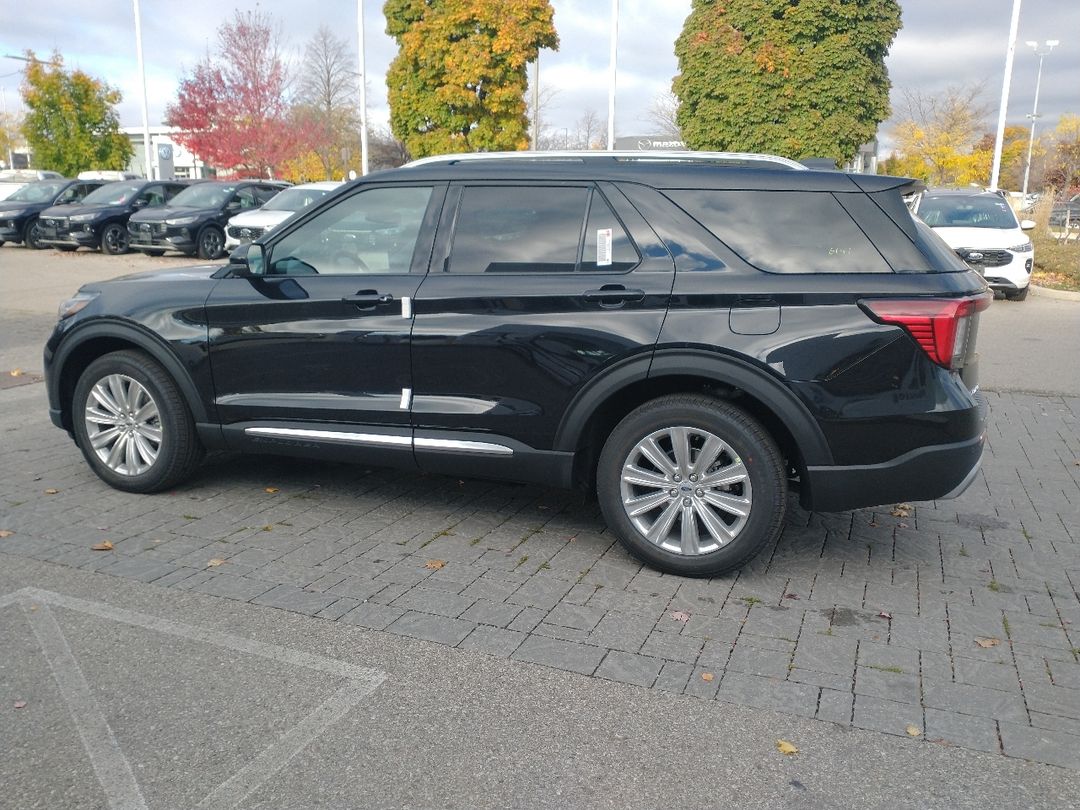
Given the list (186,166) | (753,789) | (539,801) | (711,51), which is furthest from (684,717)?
(186,166)

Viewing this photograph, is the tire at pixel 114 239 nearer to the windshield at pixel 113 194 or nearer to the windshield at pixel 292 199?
the windshield at pixel 113 194

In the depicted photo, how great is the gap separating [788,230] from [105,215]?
21394 mm

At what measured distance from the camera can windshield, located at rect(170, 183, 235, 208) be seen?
70.9 ft

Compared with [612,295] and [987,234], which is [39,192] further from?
[612,295]

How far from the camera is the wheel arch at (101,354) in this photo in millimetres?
5293

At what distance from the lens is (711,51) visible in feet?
82.3

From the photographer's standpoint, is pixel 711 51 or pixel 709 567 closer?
pixel 709 567

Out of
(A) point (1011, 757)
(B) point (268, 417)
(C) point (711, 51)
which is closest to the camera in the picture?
(A) point (1011, 757)

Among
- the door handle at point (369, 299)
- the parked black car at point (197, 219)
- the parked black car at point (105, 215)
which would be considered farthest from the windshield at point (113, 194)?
the door handle at point (369, 299)

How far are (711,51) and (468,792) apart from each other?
2491 centimetres

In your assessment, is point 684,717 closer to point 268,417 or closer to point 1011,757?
point 1011,757

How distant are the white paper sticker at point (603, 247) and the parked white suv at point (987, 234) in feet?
36.4

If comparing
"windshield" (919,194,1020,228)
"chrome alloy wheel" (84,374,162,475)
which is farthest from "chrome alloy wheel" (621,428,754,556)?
"windshield" (919,194,1020,228)

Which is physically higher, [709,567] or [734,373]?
[734,373]
